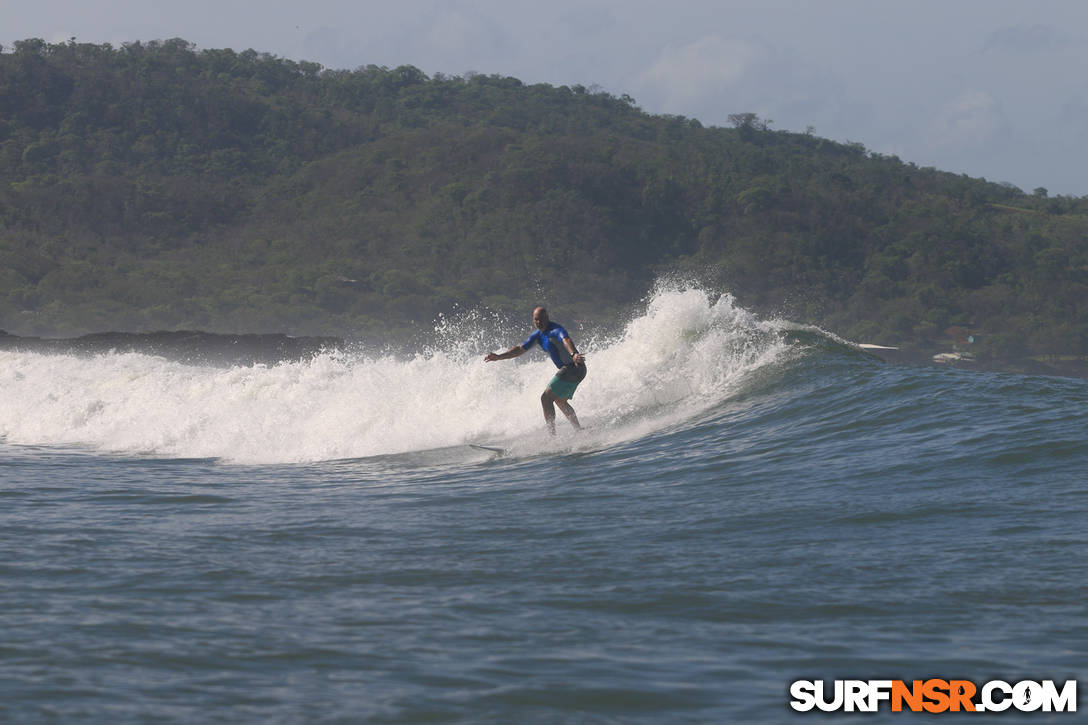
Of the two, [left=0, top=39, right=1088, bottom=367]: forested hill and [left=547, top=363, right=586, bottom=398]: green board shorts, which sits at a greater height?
[left=0, top=39, right=1088, bottom=367]: forested hill

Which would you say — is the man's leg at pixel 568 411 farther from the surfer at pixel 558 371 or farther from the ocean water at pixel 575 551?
the ocean water at pixel 575 551

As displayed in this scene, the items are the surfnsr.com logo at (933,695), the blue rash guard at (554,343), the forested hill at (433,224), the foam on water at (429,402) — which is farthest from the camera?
the forested hill at (433,224)

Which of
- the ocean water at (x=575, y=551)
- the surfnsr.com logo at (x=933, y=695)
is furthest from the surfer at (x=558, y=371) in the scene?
the surfnsr.com logo at (x=933, y=695)

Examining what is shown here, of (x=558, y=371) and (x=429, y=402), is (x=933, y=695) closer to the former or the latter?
(x=558, y=371)

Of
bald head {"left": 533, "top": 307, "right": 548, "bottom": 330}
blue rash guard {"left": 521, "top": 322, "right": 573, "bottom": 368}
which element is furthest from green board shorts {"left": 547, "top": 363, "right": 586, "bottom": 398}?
bald head {"left": 533, "top": 307, "right": 548, "bottom": 330}

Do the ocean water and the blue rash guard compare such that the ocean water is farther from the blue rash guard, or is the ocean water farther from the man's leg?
the blue rash guard

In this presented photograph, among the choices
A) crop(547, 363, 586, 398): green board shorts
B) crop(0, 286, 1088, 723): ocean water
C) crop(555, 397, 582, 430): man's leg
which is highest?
crop(547, 363, 586, 398): green board shorts

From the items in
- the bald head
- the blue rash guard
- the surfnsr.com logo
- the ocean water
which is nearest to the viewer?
the surfnsr.com logo

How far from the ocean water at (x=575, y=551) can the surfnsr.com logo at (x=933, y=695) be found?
9 cm

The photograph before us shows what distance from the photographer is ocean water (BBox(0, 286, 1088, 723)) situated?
5297 millimetres

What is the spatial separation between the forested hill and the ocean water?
6315cm

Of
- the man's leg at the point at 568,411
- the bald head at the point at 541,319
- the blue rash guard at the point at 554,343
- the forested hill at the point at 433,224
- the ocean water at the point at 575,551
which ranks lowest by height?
the ocean water at the point at 575,551

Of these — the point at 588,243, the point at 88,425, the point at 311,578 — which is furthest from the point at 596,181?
the point at 311,578

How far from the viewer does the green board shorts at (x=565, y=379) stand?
1327 centimetres
